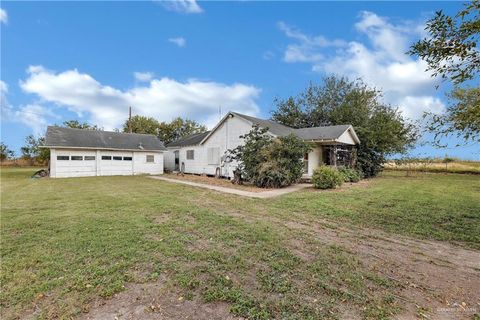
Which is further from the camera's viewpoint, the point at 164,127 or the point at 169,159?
the point at 164,127

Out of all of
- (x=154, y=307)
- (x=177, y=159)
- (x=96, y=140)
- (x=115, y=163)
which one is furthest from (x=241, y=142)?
(x=154, y=307)

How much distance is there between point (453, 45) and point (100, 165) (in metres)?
23.8

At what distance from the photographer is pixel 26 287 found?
10.8 feet

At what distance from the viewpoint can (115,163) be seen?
23.0 metres

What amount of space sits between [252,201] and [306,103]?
74.3 feet

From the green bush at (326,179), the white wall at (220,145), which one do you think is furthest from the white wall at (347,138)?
the white wall at (220,145)

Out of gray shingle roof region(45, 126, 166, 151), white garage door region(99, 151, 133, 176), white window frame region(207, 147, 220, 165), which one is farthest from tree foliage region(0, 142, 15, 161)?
white window frame region(207, 147, 220, 165)

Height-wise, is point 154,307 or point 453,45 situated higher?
point 453,45

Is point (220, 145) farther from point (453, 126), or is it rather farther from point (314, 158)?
point (453, 126)

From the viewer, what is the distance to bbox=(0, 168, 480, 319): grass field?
2.98 meters

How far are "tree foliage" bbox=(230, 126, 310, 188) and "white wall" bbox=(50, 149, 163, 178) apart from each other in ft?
43.9

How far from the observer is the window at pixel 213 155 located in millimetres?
20062

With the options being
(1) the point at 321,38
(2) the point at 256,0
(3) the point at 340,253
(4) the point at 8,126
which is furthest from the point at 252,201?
(4) the point at 8,126

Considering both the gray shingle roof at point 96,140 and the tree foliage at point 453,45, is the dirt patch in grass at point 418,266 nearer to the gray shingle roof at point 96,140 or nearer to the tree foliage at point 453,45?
the tree foliage at point 453,45
